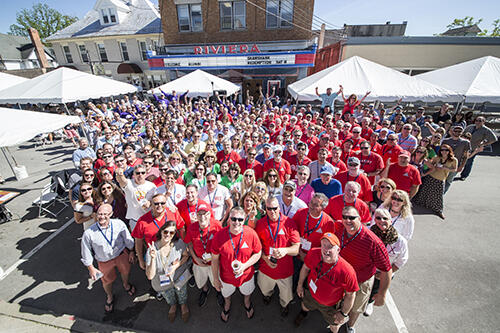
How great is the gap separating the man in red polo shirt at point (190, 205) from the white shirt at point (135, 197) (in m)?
0.78

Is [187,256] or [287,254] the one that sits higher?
[287,254]

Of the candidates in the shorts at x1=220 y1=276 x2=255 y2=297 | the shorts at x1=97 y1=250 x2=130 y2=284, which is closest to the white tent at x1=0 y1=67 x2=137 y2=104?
the shorts at x1=97 y1=250 x2=130 y2=284

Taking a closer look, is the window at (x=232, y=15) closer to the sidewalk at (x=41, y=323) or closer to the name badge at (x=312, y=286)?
the name badge at (x=312, y=286)

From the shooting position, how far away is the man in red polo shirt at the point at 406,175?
177 inches

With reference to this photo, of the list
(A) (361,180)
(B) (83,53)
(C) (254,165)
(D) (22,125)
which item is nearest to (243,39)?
(D) (22,125)

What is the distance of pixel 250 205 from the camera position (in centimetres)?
329

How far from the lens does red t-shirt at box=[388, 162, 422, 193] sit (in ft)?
14.8

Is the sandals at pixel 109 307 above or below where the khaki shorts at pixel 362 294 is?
below

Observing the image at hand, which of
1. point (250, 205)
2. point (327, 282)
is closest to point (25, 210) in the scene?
point (250, 205)

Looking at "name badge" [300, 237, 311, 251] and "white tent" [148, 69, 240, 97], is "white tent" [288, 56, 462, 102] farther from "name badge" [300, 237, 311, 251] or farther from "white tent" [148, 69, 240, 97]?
"name badge" [300, 237, 311, 251]

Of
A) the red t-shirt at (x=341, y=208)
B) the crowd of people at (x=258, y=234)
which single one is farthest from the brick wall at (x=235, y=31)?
the red t-shirt at (x=341, y=208)

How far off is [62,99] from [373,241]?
35.6 ft

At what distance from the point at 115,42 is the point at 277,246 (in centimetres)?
3256

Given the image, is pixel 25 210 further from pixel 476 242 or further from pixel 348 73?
pixel 348 73
